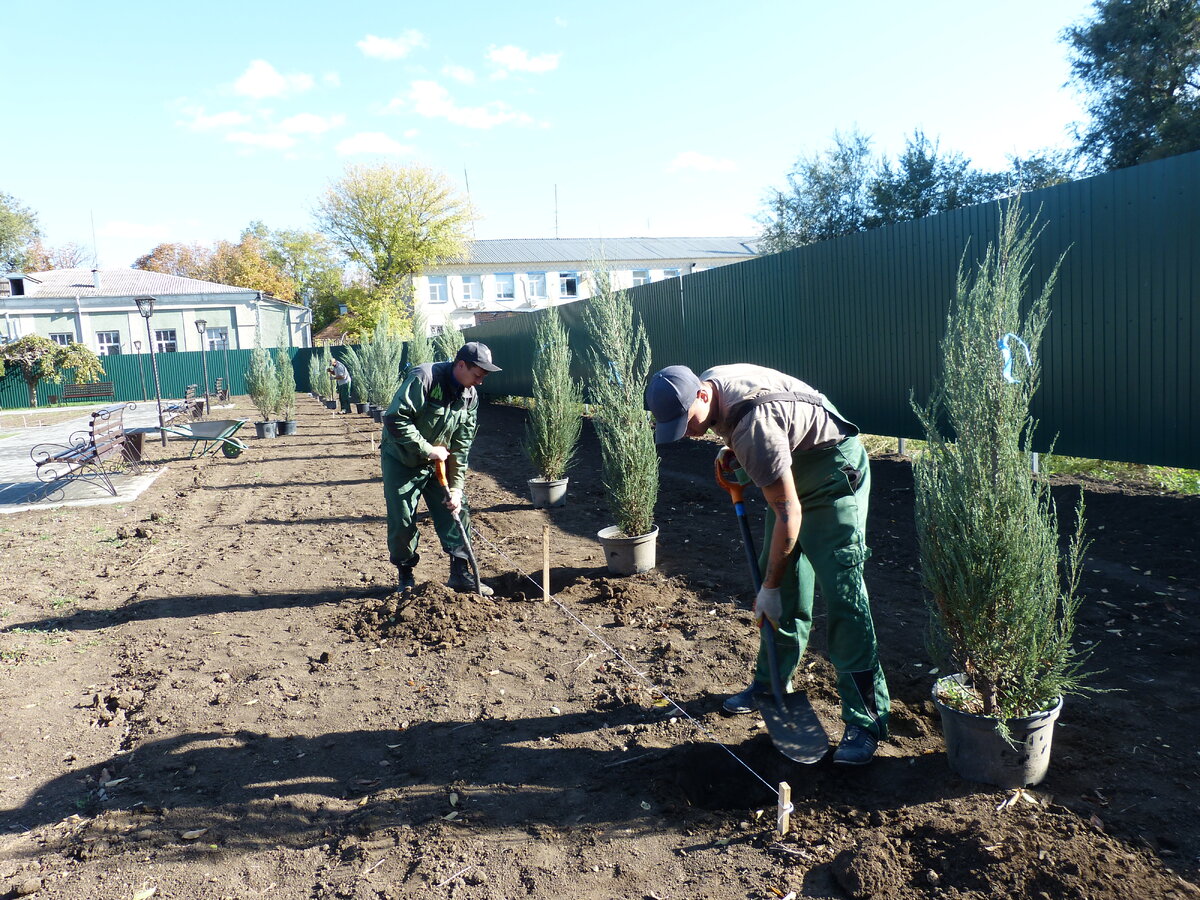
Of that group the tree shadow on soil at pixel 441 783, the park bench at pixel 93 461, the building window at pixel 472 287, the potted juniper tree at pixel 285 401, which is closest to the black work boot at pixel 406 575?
the tree shadow on soil at pixel 441 783

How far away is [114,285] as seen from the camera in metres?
38.2

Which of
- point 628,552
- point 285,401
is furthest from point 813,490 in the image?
point 285,401

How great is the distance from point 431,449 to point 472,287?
48.2 metres

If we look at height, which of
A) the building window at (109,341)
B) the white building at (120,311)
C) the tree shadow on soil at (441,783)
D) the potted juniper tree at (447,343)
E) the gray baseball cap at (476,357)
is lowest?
the tree shadow on soil at (441,783)

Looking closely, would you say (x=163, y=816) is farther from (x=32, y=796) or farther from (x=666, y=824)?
(x=666, y=824)

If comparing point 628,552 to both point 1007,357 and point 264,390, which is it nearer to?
point 1007,357

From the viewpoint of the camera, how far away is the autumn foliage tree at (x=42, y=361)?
29.2 meters

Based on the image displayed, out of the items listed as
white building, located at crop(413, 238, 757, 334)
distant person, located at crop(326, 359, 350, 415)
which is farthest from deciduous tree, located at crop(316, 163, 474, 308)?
distant person, located at crop(326, 359, 350, 415)

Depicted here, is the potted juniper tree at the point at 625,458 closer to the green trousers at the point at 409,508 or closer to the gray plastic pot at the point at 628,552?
the gray plastic pot at the point at 628,552

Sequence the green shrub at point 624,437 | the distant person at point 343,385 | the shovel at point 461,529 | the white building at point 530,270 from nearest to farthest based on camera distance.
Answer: the shovel at point 461,529 → the green shrub at point 624,437 → the distant person at point 343,385 → the white building at point 530,270

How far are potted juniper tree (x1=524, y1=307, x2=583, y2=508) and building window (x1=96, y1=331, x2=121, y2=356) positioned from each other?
3473cm

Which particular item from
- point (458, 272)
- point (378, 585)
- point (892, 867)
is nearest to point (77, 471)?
point (378, 585)

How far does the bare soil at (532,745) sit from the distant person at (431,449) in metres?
0.37

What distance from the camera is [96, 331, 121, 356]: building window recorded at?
3622cm
